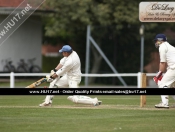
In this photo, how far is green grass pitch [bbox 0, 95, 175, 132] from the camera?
485 inches

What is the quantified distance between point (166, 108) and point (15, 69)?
65.3ft

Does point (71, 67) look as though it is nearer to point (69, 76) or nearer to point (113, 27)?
point (69, 76)

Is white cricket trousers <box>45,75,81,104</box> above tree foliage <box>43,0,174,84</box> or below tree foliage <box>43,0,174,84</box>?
below

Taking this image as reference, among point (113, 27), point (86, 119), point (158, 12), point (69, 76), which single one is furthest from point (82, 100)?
point (113, 27)

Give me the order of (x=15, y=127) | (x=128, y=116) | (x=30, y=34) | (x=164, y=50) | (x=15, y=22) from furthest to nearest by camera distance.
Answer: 1. (x=30, y=34)
2. (x=15, y=22)
3. (x=164, y=50)
4. (x=128, y=116)
5. (x=15, y=127)

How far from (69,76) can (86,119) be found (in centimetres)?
380

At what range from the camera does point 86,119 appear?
13773 millimetres

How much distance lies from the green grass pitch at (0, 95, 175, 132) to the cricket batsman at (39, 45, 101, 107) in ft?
1.00

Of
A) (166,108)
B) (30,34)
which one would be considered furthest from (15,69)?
(166,108)

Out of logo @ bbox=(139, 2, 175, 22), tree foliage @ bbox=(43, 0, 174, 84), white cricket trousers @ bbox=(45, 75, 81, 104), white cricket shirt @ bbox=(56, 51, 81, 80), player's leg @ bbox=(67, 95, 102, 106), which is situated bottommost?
player's leg @ bbox=(67, 95, 102, 106)

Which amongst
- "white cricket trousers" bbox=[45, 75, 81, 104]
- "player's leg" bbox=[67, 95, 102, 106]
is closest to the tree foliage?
"white cricket trousers" bbox=[45, 75, 81, 104]

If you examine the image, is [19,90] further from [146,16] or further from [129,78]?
[129,78]

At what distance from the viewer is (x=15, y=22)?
3328 centimetres

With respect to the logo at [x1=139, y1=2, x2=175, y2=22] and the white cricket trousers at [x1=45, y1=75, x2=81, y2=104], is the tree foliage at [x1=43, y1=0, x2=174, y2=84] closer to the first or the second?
the white cricket trousers at [x1=45, y1=75, x2=81, y2=104]
